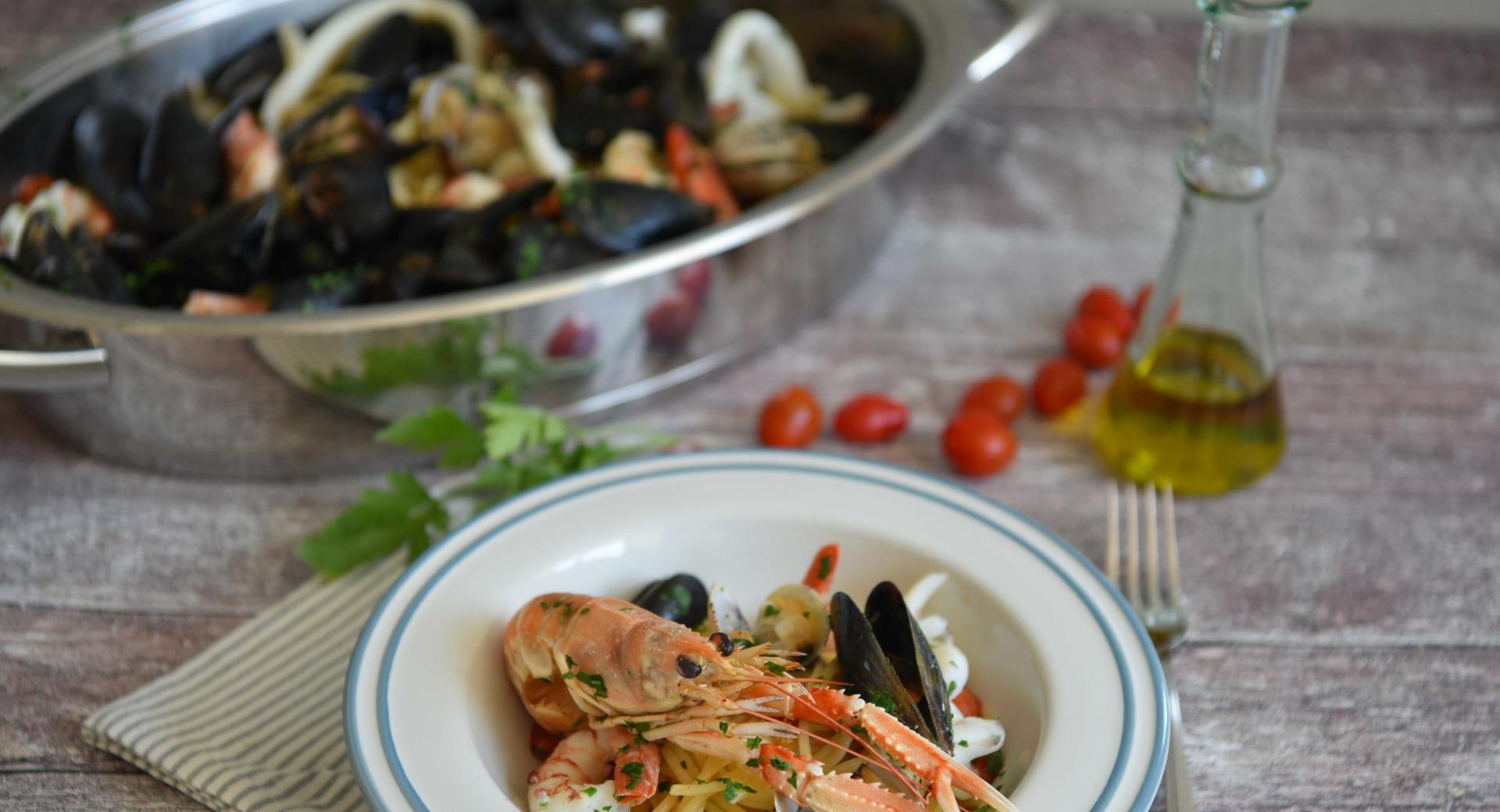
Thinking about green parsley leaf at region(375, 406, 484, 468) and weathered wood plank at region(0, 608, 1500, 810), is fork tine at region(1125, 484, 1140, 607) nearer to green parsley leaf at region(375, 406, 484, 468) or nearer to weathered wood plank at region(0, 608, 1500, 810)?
weathered wood plank at region(0, 608, 1500, 810)

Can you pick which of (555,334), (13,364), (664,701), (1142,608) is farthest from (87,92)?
(1142,608)

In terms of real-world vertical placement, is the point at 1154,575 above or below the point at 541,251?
below

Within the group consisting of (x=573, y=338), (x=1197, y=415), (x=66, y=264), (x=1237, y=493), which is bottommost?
(x=1237, y=493)

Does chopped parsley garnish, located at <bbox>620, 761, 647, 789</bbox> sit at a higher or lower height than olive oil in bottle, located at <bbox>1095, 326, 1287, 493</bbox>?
higher

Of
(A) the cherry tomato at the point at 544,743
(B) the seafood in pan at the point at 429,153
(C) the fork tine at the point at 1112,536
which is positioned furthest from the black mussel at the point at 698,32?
(A) the cherry tomato at the point at 544,743

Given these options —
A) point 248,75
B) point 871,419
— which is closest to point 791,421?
point 871,419

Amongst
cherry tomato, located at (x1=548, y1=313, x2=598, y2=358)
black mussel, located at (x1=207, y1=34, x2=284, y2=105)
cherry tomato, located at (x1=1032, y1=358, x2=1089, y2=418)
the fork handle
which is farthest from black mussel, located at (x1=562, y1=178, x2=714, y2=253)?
the fork handle

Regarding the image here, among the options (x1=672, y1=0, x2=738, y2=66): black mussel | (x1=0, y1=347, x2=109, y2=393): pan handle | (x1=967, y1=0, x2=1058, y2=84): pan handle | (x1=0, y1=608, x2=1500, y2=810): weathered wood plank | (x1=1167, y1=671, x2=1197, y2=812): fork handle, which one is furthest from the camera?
(x1=672, y1=0, x2=738, y2=66): black mussel

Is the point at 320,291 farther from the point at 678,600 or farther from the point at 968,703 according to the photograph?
the point at 968,703
